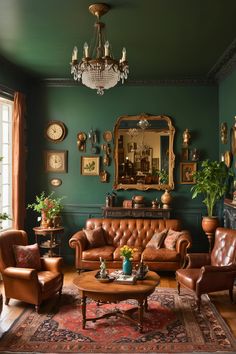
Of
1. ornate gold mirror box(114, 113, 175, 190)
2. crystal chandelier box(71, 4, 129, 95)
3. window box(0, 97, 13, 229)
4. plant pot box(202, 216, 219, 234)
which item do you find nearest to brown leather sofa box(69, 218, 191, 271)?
plant pot box(202, 216, 219, 234)

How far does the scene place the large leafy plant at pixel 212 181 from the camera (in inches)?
273

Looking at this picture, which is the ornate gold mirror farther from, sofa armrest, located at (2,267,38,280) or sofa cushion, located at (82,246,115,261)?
→ sofa armrest, located at (2,267,38,280)

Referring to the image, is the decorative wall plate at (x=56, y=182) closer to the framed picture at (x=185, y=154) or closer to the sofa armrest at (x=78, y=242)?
the sofa armrest at (x=78, y=242)

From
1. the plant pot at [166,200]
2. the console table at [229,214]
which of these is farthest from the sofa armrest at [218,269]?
the plant pot at [166,200]

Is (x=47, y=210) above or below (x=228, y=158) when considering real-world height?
below

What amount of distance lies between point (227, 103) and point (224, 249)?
110 inches

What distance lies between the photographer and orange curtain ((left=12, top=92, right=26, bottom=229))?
7.12 m

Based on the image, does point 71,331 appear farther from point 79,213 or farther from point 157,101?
point 157,101

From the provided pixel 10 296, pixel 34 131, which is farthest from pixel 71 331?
pixel 34 131

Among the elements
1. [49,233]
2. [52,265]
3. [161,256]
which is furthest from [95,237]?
[52,265]

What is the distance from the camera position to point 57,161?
26.2ft

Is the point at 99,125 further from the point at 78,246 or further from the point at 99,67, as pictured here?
the point at 99,67

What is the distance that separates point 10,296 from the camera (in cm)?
512

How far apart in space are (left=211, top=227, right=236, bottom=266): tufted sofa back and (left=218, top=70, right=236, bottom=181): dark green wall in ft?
4.27
